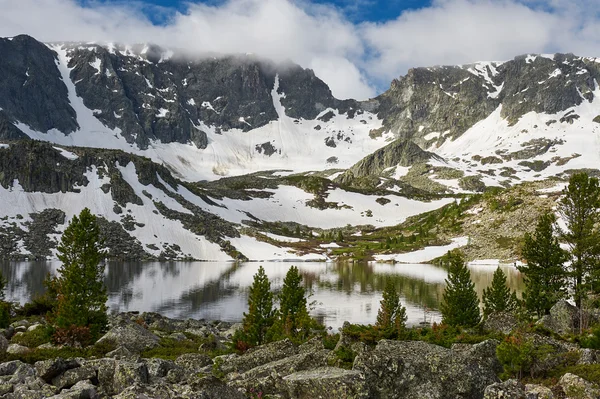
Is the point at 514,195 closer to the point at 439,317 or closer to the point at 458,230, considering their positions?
the point at 458,230

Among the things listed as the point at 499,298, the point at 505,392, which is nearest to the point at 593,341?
the point at 505,392

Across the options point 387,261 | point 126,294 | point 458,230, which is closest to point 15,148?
point 126,294

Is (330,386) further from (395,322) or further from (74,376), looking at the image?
(395,322)

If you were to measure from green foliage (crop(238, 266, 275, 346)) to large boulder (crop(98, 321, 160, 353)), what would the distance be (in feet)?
24.0

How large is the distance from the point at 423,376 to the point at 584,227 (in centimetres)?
3344

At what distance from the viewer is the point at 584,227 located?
39.0 meters

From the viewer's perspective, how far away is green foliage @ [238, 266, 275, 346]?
35.2 meters

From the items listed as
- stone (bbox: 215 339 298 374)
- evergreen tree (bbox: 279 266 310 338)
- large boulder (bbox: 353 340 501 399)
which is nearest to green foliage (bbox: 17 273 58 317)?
evergreen tree (bbox: 279 266 310 338)

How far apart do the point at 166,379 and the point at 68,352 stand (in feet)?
32.0

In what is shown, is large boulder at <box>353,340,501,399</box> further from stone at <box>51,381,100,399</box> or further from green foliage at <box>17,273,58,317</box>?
green foliage at <box>17,273,58,317</box>

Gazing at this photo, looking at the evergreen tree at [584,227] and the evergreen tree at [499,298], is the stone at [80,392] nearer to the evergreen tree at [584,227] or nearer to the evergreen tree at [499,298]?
the evergreen tree at [584,227]

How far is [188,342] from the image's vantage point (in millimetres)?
34594

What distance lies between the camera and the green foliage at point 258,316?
35250 mm

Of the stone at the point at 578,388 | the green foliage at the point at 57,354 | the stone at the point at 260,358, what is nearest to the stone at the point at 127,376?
the stone at the point at 260,358
